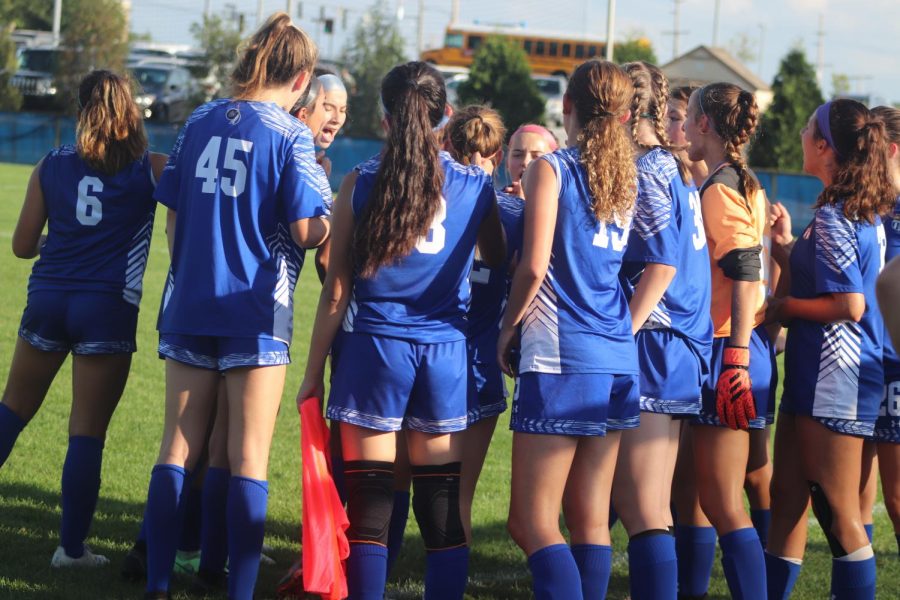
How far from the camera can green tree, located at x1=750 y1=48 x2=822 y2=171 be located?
30.8 m

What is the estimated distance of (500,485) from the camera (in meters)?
6.55

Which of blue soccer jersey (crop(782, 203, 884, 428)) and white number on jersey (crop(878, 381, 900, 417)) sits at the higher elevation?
blue soccer jersey (crop(782, 203, 884, 428))

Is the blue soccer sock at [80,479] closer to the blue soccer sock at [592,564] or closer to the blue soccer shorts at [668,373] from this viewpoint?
the blue soccer sock at [592,564]

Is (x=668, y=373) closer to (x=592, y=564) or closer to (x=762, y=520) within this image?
(x=592, y=564)

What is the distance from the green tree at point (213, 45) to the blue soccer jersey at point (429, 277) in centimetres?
3479

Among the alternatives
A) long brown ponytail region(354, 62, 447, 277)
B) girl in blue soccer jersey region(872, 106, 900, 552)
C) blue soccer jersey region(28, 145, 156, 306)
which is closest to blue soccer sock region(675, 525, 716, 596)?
girl in blue soccer jersey region(872, 106, 900, 552)

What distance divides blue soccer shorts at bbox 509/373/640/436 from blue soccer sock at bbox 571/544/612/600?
16.2 inches

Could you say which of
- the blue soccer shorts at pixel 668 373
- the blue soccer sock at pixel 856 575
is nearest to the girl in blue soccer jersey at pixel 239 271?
the blue soccer shorts at pixel 668 373

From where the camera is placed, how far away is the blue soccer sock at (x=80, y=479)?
4410 mm

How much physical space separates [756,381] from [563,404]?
3.42ft

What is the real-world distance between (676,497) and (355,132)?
112 feet

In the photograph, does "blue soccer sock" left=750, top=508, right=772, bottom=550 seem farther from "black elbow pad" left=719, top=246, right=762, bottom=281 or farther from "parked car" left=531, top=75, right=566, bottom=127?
"parked car" left=531, top=75, right=566, bottom=127

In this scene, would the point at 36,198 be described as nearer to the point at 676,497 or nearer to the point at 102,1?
the point at 676,497

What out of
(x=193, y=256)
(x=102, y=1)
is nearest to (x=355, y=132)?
(x=102, y=1)
